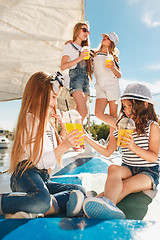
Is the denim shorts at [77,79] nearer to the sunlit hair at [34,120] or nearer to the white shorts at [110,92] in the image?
the white shorts at [110,92]

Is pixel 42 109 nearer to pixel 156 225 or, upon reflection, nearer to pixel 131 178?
pixel 131 178

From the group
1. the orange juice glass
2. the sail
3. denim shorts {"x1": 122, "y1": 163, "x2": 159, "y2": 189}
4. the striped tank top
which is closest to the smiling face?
the striped tank top

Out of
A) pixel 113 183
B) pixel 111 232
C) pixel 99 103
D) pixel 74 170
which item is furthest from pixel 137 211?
pixel 99 103

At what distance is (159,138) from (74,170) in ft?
3.88

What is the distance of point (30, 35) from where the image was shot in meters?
3.03

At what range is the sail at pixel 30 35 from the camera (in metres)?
2.72

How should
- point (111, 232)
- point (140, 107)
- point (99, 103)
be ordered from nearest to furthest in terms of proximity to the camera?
point (111, 232) < point (140, 107) < point (99, 103)

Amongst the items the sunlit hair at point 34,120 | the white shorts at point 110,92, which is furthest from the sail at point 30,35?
the sunlit hair at point 34,120

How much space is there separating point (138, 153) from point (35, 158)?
2.48ft

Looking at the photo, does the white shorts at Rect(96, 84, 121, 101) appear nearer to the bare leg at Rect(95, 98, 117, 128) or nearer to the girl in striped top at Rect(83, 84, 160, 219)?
the bare leg at Rect(95, 98, 117, 128)

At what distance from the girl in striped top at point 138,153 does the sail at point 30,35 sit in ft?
5.80

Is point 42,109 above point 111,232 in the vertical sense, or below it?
above

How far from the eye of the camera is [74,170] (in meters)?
2.59

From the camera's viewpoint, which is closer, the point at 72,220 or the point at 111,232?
the point at 111,232
